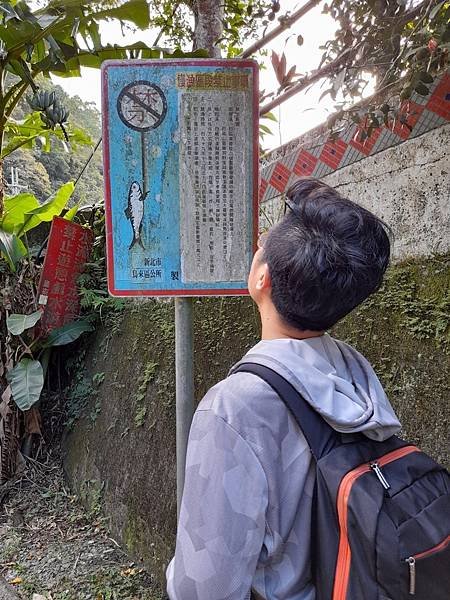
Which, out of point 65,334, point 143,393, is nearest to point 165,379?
point 143,393

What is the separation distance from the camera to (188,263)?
4.97 ft

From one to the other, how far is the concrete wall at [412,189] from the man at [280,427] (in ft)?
2.88

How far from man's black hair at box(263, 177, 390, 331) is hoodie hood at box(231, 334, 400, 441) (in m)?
0.06

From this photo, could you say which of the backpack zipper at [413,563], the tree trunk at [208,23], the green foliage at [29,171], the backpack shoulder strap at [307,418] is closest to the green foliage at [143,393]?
the tree trunk at [208,23]

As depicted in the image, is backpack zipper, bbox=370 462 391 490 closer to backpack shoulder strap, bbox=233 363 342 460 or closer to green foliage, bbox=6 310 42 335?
backpack shoulder strap, bbox=233 363 342 460

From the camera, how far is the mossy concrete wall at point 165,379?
61.6 inches

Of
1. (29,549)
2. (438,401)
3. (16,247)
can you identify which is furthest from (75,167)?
(438,401)

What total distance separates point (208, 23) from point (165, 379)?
166 cm

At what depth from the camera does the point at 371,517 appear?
2.31 feet

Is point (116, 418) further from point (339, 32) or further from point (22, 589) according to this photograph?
point (339, 32)

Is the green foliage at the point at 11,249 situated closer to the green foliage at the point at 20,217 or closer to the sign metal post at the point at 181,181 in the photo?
the green foliage at the point at 20,217

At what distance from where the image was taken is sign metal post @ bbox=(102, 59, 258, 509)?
4.81 feet

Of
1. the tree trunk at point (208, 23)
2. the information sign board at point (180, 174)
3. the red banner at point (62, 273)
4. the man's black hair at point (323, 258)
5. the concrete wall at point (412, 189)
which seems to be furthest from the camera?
the red banner at point (62, 273)

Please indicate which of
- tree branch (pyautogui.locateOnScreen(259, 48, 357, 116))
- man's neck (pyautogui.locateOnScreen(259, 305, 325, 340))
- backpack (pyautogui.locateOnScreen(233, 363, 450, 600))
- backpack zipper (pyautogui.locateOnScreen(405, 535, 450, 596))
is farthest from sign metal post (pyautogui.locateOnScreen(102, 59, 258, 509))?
backpack zipper (pyautogui.locateOnScreen(405, 535, 450, 596))
